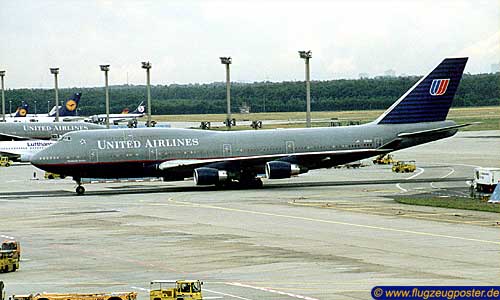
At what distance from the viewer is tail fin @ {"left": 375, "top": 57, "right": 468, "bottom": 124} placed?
248 feet

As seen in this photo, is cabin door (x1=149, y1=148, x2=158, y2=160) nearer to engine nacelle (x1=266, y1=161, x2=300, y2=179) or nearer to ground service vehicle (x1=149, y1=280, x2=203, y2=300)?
engine nacelle (x1=266, y1=161, x2=300, y2=179)

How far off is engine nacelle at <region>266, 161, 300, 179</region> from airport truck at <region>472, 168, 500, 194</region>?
14.0 metres

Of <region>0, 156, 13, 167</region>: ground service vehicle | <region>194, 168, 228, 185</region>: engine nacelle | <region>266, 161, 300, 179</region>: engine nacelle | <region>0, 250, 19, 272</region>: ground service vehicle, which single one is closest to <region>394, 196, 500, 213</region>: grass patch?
<region>266, 161, 300, 179</region>: engine nacelle

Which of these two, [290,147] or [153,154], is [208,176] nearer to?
[153,154]

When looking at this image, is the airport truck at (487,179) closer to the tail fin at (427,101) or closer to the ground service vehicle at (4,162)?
the tail fin at (427,101)

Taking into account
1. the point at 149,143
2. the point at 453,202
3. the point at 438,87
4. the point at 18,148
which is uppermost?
the point at 438,87

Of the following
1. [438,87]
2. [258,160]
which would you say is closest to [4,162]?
[258,160]

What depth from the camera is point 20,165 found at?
116438mm

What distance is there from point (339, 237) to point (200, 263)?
8.98m

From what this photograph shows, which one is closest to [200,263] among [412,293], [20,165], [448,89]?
[412,293]

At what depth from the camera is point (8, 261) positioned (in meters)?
36.2

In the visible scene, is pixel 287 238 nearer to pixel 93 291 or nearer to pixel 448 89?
pixel 93 291

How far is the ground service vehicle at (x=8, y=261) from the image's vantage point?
1420 inches

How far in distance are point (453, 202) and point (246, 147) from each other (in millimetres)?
19551
